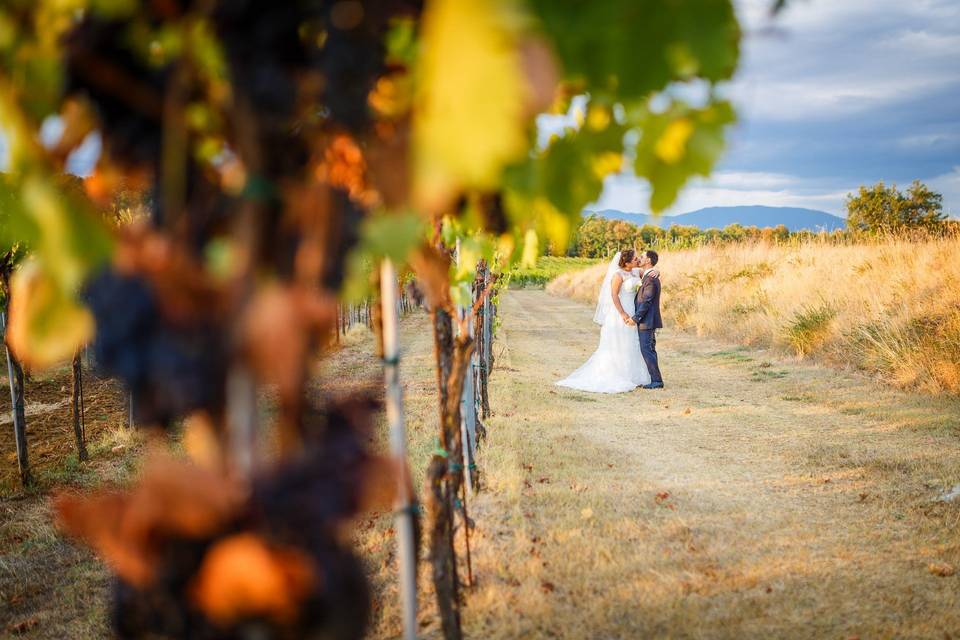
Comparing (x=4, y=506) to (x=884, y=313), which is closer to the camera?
(x=4, y=506)

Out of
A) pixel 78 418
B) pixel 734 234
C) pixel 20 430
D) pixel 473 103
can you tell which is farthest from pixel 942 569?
pixel 734 234

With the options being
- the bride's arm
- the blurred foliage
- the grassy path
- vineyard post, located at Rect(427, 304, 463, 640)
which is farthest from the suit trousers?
the blurred foliage

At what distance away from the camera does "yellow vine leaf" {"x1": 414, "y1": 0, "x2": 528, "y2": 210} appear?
58cm

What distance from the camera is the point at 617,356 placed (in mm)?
9188

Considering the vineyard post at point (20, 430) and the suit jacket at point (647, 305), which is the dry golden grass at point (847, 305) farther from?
the vineyard post at point (20, 430)

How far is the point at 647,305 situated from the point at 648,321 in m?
0.28

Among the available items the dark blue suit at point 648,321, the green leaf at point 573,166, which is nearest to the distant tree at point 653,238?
the dark blue suit at point 648,321

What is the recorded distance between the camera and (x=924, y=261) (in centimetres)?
954

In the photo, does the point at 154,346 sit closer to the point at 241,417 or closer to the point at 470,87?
the point at 241,417

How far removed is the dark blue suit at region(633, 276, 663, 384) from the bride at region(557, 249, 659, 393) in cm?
17

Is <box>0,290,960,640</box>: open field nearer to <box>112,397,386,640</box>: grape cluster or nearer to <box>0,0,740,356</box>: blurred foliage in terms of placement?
<box>112,397,386,640</box>: grape cluster

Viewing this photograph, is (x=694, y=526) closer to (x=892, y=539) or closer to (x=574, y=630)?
(x=892, y=539)

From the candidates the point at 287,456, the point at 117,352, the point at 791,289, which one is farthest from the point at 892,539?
the point at 791,289

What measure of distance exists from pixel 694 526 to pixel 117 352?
13.5 feet
